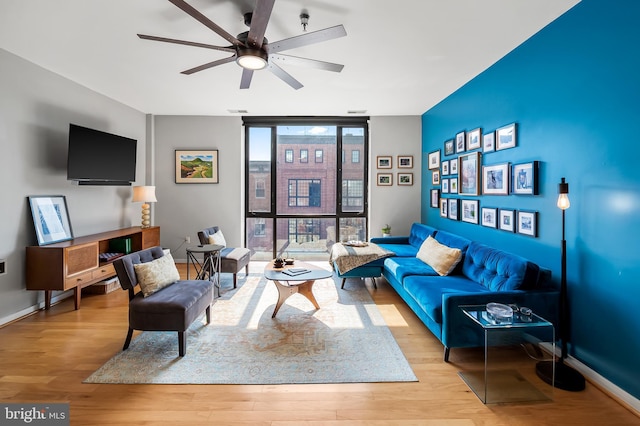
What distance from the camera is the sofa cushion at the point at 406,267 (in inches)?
136

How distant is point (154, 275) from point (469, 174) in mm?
3835

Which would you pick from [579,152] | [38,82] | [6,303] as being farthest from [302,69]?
[6,303]

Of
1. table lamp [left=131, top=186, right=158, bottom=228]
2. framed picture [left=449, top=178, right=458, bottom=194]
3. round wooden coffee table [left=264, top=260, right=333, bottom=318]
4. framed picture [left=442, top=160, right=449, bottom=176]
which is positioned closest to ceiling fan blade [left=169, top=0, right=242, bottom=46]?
round wooden coffee table [left=264, top=260, right=333, bottom=318]

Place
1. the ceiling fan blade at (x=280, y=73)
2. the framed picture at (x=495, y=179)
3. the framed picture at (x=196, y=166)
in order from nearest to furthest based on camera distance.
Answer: the ceiling fan blade at (x=280, y=73) < the framed picture at (x=495, y=179) < the framed picture at (x=196, y=166)

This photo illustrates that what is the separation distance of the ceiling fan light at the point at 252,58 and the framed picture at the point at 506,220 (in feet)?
9.29

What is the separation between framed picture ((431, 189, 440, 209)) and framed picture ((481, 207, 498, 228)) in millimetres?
1313

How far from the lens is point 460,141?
13.3ft

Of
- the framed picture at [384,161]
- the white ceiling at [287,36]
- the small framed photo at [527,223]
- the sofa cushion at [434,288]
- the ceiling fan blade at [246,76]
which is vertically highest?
the white ceiling at [287,36]

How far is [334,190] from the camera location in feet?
19.1

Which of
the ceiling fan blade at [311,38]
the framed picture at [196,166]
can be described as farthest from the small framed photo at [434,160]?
the framed picture at [196,166]

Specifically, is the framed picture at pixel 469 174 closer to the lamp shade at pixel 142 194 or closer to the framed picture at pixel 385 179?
the framed picture at pixel 385 179

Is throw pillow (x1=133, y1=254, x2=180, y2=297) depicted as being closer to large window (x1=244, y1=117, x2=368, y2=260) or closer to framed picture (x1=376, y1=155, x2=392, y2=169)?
large window (x1=244, y1=117, x2=368, y2=260)

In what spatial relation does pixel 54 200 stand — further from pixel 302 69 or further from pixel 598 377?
pixel 598 377

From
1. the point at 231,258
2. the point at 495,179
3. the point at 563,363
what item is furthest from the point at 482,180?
the point at 231,258
